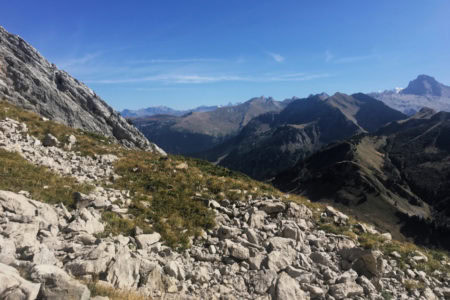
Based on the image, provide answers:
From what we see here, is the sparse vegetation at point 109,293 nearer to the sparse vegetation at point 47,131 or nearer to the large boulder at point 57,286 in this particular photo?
the large boulder at point 57,286

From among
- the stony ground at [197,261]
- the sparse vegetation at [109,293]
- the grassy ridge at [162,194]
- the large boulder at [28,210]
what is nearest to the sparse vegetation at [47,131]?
the grassy ridge at [162,194]

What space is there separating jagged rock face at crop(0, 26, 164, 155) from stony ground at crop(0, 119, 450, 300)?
30908 mm

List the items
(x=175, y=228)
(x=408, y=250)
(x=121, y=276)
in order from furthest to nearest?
(x=408, y=250) < (x=175, y=228) < (x=121, y=276)

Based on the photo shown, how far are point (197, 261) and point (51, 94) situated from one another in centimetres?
4325

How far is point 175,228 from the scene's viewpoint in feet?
45.6

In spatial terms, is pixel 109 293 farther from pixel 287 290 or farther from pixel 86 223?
pixel 287 290

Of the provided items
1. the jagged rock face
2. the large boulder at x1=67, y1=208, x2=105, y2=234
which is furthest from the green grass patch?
the jagged rock face

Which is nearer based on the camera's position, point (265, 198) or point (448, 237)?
point (265, 198)

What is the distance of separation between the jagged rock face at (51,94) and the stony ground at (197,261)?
3091 centimetres

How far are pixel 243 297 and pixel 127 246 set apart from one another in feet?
16.8

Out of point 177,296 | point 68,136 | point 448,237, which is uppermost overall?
point 68,136

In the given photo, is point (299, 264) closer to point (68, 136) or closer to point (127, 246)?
point (127, 246)

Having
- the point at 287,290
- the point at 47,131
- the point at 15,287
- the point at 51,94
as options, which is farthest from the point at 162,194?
the point at 51,94

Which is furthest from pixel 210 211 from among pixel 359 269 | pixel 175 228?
pixel 359 269
